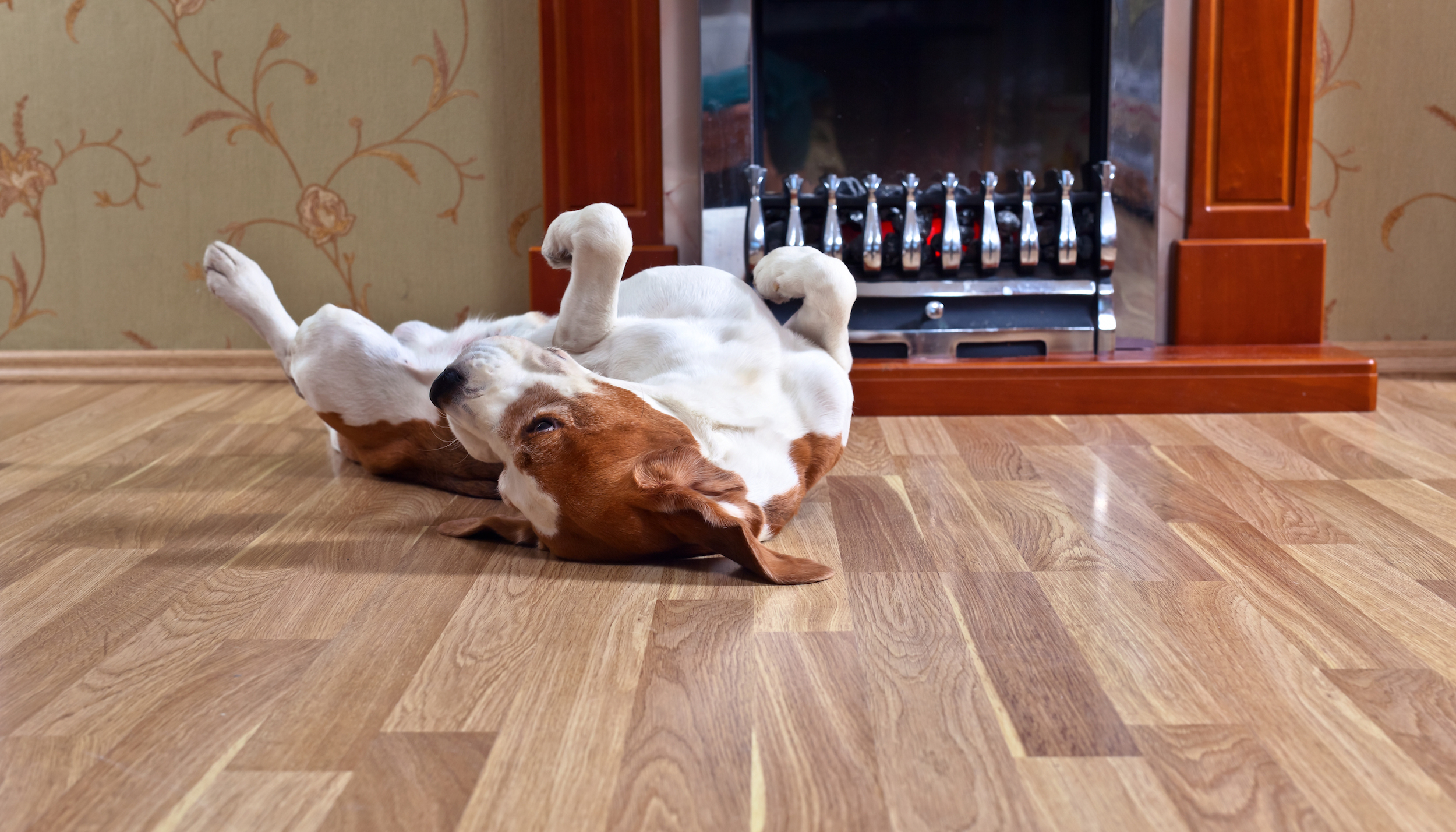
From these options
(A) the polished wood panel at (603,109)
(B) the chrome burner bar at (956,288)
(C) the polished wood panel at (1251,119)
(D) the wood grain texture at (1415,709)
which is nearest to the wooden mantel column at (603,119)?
(A) the polished wood panel at (603,109)

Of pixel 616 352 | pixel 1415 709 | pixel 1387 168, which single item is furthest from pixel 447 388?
pixel 1387 168

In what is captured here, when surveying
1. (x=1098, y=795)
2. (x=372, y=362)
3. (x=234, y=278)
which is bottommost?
(x=1098, y=795)

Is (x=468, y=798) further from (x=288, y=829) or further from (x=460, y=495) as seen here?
(x=460, y=495)

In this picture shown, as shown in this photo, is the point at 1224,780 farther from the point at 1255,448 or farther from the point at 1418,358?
the point at 1418,358

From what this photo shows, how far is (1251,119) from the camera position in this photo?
7.61 ft

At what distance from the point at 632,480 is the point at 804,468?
0.30 meters

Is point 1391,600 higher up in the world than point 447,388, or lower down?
lower down

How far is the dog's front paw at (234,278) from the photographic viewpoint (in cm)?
187

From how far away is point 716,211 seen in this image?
2.40 meters

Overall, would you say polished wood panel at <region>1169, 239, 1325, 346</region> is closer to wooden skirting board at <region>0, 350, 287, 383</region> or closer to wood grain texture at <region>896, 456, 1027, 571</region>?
wood grain texture at <region>896, 456, 1027, 571</region>

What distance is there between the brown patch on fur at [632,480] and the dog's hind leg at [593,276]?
313 millimetres

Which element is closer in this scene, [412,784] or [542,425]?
[412,784]

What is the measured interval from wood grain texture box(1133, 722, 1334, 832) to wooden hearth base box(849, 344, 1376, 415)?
4.56 ft

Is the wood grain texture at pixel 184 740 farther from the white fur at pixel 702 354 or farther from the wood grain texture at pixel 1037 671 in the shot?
the wood grain texture at pixel 1037 671
